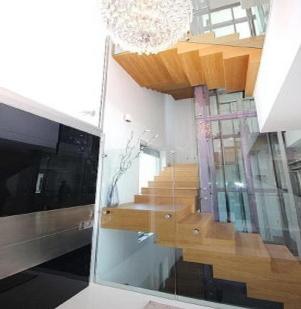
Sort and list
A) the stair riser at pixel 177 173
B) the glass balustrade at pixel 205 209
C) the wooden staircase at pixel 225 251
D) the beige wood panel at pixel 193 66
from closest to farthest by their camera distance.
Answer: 1. the wooden staircase at pixel 225 251
2. the glass balustrade at pixel 205 209
3. the beige wood panel at pixel 193 66
4. the stair riser at pixel 177 173

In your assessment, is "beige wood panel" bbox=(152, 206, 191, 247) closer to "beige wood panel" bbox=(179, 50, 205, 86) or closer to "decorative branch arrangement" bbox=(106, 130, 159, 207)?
"decorative branch arrangement" bbox=(106, 130, 159, 207)

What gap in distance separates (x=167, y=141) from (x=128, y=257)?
2.37m

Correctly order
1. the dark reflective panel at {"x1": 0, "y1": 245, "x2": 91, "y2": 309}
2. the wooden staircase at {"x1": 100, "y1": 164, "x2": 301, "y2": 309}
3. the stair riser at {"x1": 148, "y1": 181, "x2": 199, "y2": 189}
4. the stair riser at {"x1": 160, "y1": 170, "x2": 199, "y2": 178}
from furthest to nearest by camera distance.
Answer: the stair riser at {"x1": 160, "y1": 170, "x2": 199, "y2": 178} → the stair riser at {"x1": 148, "y1": 181, "x2": 199, "y2": 189} → the wooden staircase at {"x1": 100, "y1": 164, "x2": 301, "y2": 309} → the dark reflective panel at {"x1": 0, "y1": 245, "x2": 91, "y2": 309}

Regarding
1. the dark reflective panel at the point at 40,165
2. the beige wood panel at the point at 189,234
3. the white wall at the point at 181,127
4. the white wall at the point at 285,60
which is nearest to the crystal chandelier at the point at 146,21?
the white wall at the point at 285,60

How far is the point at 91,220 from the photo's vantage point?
6.82ft

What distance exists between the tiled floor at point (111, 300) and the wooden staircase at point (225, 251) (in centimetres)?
69

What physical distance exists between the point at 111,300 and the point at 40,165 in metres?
1.21

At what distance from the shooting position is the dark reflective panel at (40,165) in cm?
135

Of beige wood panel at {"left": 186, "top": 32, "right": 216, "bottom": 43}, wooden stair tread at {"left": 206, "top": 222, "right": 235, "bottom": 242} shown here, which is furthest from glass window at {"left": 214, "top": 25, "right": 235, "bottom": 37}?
wooden stair tread at {"left": 206, "top": 222, "right": 235, "bottom": 242}

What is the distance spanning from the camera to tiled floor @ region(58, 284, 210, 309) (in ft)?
5.06

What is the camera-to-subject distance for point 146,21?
156 centimetres

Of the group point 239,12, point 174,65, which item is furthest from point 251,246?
point 239,12

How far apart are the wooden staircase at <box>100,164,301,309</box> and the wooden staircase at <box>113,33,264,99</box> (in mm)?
2023

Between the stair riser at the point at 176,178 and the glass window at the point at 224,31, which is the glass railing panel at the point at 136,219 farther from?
the glass window at the point at 224,31
